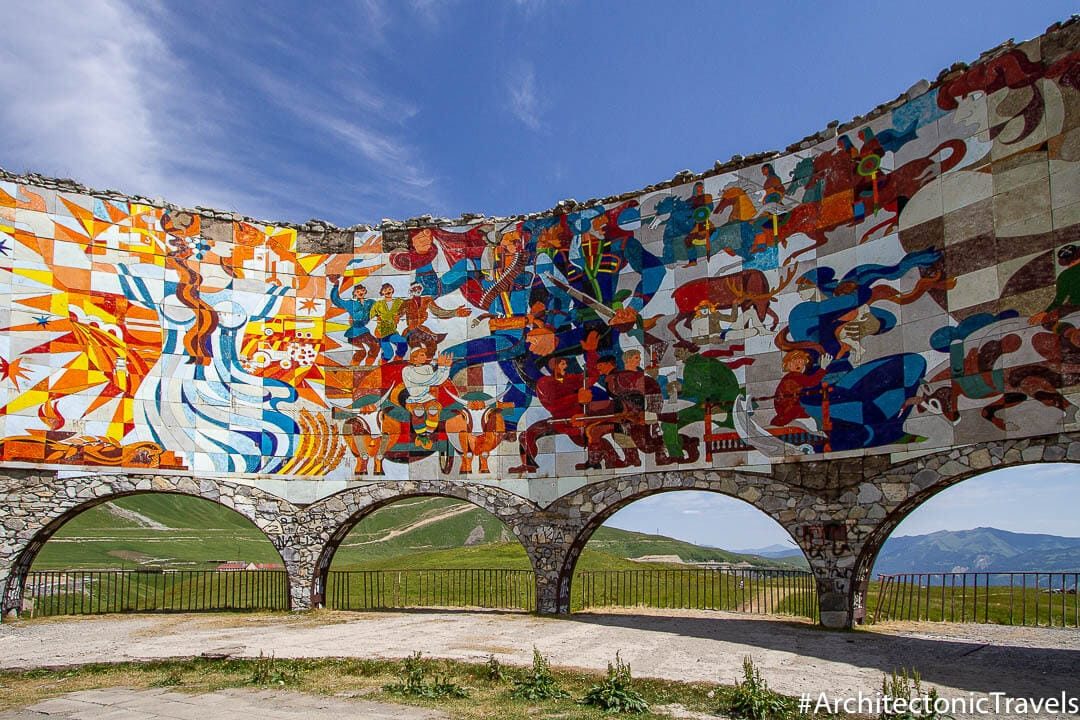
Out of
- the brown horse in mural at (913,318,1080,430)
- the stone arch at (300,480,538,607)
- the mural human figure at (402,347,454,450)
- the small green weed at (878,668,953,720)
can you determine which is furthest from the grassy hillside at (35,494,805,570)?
the small green weed at (878,668,953,720)

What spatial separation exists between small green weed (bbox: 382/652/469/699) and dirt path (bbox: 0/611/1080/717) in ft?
6.41

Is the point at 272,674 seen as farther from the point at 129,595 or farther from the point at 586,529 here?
the point at 129,595

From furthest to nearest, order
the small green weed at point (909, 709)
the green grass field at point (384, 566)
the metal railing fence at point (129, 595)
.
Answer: the green grass field at point (384, 566), the metal railing fence at point (129, 595), the small green weed at point (909, 709)

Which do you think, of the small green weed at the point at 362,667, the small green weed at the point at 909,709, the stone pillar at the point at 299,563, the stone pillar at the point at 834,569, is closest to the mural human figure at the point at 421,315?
the stone pillar at the point at 299,563

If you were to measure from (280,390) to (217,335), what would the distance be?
2.12m

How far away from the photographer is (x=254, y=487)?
64.0ft

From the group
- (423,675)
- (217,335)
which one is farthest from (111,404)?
(423,675)

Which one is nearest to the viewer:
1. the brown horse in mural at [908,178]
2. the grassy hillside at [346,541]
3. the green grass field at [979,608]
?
the brown horse in mural at [908,178]

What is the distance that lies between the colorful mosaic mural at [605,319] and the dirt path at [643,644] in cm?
349

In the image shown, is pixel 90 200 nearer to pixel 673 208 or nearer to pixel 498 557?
pixel 673 208

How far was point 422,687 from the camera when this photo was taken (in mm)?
9055

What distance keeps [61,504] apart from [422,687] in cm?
1305

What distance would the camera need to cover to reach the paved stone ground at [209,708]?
7.86 m

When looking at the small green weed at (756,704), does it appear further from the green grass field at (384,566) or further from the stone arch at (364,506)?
the stone arch at (364,506)
